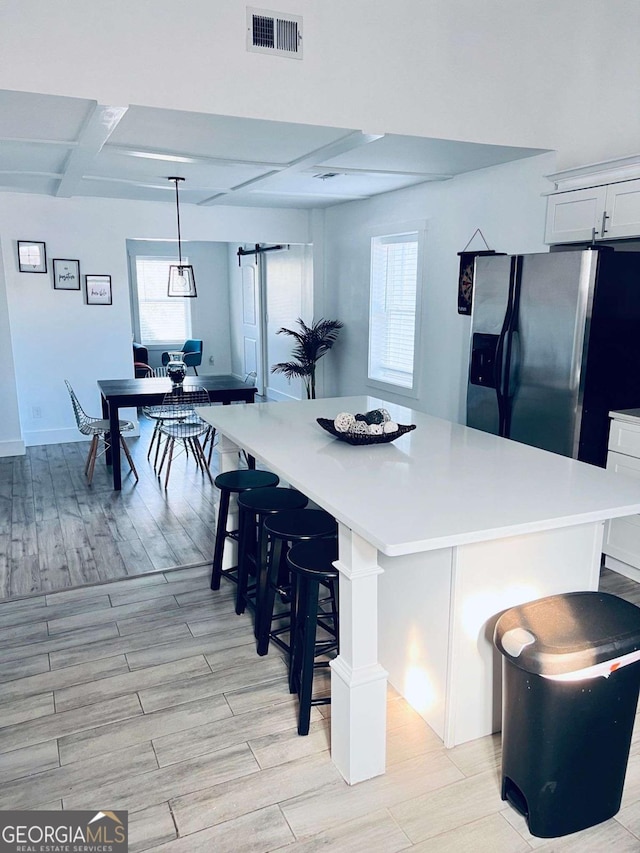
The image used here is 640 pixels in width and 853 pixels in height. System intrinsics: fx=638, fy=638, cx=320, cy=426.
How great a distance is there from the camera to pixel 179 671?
255 centimetres

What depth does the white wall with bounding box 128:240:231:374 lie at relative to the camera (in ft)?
32.6

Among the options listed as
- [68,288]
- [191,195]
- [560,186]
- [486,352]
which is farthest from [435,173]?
[68,288]

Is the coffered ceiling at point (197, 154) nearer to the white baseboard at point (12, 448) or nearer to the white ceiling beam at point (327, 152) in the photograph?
the white ceiling beam at point (327, 152)

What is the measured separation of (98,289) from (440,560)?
536 centimetres

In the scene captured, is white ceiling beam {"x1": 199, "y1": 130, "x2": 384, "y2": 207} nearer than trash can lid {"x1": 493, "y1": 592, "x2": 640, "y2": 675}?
No

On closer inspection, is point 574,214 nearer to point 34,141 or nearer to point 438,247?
point 438,247

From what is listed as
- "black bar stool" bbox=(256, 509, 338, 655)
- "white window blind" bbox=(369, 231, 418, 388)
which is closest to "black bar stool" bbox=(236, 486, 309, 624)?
"black bar stool" bbox=(256, 509, 338, 655)

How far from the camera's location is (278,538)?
2398 millimetres

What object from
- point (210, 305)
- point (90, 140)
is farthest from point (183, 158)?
point (210, 305)

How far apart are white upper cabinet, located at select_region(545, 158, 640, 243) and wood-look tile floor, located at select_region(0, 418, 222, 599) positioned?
286 cm

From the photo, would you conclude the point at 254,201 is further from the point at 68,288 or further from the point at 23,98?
the point at 23,98

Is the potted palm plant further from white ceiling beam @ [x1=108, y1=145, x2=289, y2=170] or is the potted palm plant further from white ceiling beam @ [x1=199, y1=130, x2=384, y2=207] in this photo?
white ceiling beam @ [x1=108, y1=145, x2=289, y2=170]

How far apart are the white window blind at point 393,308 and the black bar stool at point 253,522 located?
321 centimetres

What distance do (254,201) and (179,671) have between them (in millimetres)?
5106
